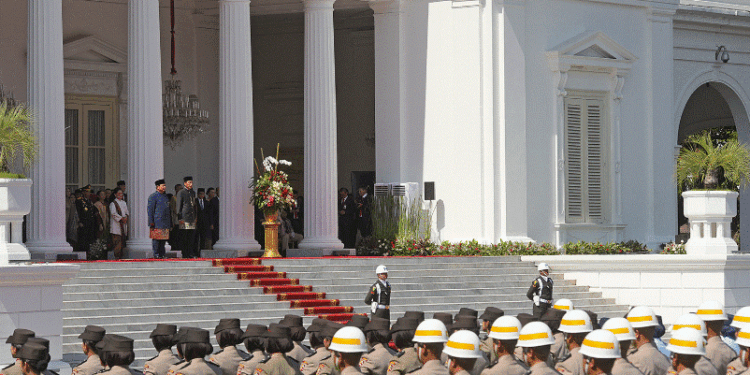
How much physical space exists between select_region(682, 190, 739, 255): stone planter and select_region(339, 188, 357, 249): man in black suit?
26.6 ft

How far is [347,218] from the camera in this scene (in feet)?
101

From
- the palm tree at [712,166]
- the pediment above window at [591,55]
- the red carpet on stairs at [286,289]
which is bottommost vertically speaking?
the red carpet on stairs at [286,289]

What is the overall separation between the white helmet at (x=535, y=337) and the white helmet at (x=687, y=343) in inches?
43.8

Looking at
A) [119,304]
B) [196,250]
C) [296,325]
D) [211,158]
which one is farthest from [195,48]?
[296,325]

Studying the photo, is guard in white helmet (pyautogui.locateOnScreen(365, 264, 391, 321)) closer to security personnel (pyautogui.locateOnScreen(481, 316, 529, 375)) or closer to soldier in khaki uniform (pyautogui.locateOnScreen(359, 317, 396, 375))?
soldier in khaki uniform (pyautogui.locateOnScreen(359, 317, 396, 375))

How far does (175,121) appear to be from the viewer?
3016cm

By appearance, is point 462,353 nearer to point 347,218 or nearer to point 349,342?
point 349,342

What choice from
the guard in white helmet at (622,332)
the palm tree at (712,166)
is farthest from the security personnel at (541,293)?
the guard in white helmet at (622,332)

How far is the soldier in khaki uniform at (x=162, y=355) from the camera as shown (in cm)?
1234

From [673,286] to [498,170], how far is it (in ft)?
18.5

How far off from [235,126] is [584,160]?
9311 millimetres

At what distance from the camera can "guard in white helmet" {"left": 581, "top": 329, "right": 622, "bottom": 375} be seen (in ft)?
33.6

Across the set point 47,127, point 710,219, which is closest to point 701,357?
point 710,219

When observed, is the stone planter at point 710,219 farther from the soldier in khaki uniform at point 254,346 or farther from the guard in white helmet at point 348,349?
the guard in white helmet at point 348,349
